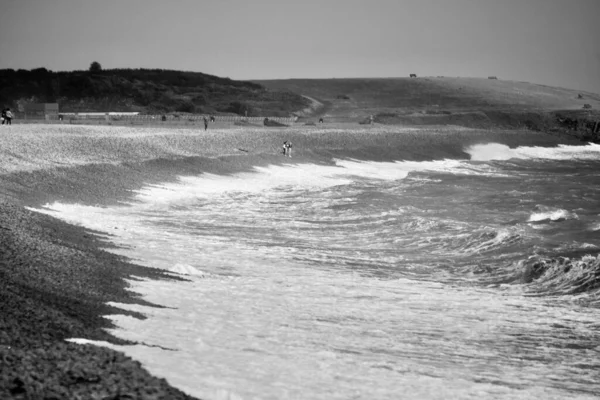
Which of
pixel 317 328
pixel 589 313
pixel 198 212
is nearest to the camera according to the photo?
pixel 317 328

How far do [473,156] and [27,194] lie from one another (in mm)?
75989

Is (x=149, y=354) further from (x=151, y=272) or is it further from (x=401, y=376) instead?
(x=151, y=272)

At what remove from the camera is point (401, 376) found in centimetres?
1320

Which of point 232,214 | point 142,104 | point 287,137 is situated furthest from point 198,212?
point 142,104

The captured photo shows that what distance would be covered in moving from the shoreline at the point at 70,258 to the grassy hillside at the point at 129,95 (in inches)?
2935

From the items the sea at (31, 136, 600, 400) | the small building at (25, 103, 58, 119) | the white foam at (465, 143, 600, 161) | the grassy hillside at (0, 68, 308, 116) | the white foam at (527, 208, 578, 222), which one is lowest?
the sea at (31, 136, 600, 400)

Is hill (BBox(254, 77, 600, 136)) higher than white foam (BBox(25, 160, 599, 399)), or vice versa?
hill (BBox(254, 77, 600, 136))

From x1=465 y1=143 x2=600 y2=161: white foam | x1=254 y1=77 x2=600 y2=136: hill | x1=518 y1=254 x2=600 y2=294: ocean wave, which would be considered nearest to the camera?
x1=518 y1=254 x2=600 y2=294: ocean wave

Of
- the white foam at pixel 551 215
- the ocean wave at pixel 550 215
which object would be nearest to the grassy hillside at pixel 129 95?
the ocean wave at pixel 550 215

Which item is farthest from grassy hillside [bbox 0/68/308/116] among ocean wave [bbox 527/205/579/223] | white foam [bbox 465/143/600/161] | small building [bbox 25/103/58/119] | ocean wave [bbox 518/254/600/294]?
ocean wave [bbox 518/254/600/294]

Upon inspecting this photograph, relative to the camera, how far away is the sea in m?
13.0

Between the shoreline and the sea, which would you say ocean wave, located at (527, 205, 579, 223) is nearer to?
the sea

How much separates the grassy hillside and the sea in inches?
3665

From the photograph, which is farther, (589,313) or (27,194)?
(27,194)
